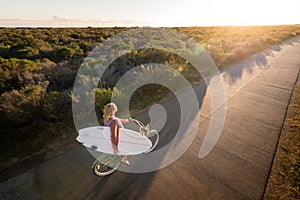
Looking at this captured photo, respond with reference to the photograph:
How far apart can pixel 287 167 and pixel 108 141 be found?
453cm

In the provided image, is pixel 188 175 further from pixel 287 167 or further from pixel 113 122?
pixel 287 167

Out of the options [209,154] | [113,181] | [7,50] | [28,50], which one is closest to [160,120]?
[209,154]

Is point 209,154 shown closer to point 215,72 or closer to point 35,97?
point 35,97

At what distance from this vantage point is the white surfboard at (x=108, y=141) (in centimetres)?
457

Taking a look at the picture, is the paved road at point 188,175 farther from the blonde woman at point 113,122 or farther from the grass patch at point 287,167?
the blonde woman at point 113,122

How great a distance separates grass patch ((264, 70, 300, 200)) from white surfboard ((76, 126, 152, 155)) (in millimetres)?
3006

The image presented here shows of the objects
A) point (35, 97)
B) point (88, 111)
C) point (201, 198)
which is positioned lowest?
point (201, 198)

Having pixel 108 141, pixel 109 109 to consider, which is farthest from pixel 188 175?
pixel 109 109

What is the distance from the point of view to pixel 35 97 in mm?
6820

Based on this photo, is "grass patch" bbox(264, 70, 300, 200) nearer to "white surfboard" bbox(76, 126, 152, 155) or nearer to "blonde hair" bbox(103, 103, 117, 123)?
"white surfboard" bbox(76, 126, 152, 155)

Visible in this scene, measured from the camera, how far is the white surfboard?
4.57 metres

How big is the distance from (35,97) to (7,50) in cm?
1311

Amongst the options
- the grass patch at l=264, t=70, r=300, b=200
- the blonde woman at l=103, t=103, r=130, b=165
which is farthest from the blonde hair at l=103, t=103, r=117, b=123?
the grass patch at l=264, t=70, r=300, b=200

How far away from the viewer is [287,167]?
5031 mm
